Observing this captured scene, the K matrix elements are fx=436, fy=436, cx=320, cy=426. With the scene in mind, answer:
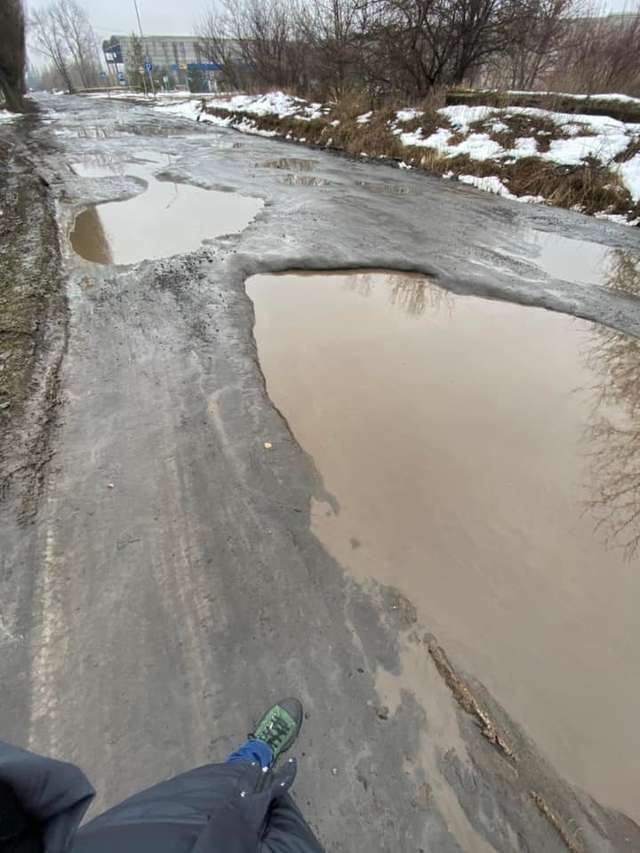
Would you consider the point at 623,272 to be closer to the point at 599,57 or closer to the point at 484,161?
the point at 484,161

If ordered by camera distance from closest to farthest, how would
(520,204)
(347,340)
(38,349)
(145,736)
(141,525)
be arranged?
(145,736)
(141,525)
(38,349)
(347,340)
(520,204)

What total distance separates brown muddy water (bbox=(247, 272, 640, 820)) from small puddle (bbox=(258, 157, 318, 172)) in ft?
27.3

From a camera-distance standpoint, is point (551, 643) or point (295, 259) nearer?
point (551, 643)

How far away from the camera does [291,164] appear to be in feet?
38.9

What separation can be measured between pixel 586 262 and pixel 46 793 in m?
7.40

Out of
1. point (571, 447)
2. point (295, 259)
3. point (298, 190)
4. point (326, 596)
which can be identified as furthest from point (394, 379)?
point (298, 190)

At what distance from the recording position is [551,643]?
2.05 meters

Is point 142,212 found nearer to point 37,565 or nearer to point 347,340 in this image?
point 347,340

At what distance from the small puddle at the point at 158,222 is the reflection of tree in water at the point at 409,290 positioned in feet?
7.98

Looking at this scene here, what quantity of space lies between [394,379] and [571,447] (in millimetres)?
1436

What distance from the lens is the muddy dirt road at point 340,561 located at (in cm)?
163

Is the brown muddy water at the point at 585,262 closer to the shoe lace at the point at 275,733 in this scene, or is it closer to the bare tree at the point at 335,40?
the shoe lace at the point at 275,733

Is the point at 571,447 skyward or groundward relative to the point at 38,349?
groundward

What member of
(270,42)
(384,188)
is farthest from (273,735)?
(270,42)
